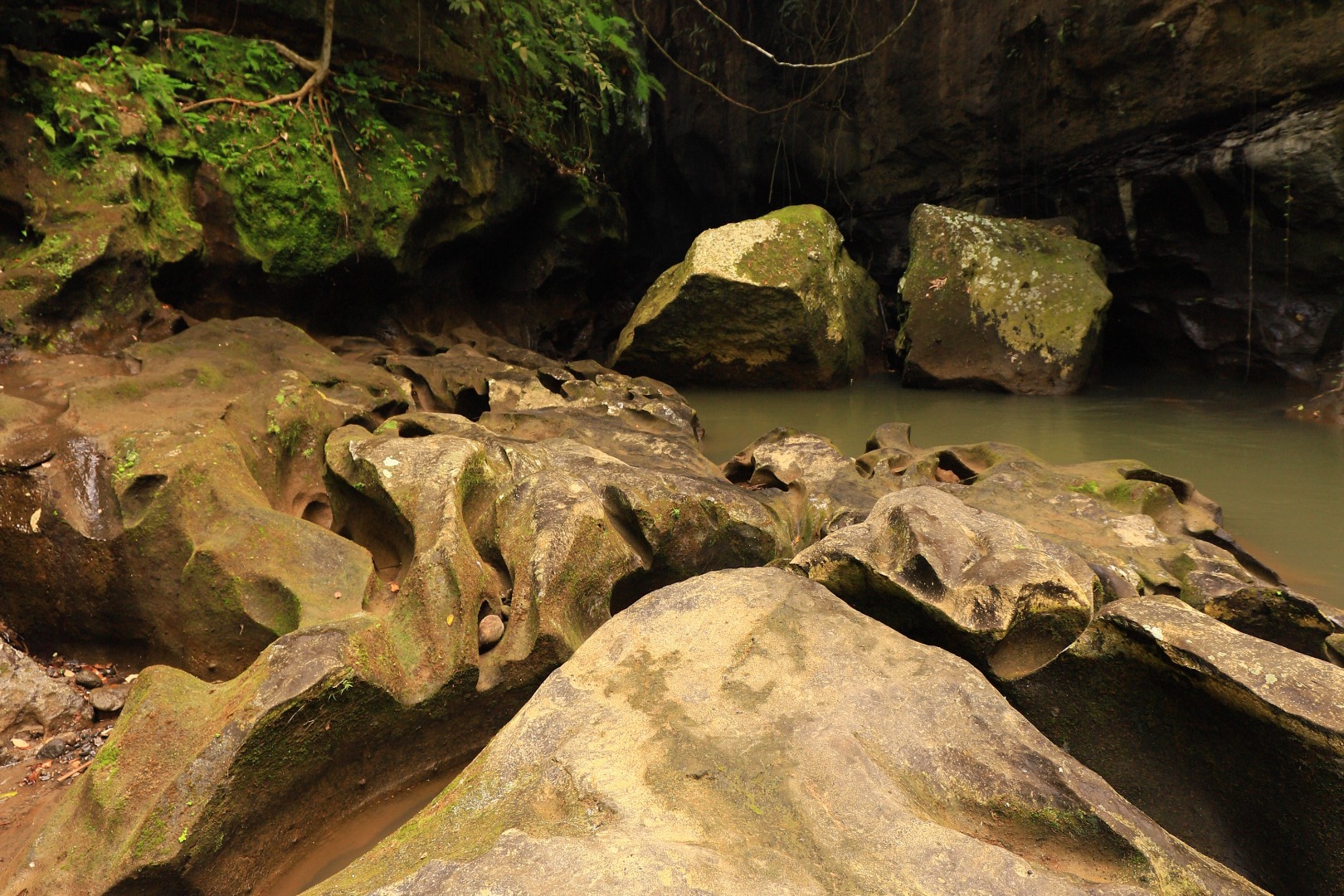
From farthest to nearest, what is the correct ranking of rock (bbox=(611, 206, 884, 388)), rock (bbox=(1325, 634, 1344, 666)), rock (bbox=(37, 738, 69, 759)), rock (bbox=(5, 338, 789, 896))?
rock (bbox=(611, 206, 884, 388)) → rock (bbox=(37, 738, 69, 759)) → rock (bbox=(1325, 634, 1344, 666)) → rock (bbox=(5, 338, 789, 896))

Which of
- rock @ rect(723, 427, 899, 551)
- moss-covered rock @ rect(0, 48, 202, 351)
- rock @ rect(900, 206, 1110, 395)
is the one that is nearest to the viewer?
rock @ rect(723, 427, 899, 551)

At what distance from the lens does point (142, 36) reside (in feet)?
21.0

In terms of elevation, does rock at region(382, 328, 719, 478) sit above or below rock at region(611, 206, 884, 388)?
below

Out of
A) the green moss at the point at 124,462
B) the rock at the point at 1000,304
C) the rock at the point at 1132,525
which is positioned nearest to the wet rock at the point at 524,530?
the green moss at the point at 124,462

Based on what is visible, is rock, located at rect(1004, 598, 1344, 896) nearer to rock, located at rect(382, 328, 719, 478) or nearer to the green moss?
rock, located at rect(382, 328, 719, 478)

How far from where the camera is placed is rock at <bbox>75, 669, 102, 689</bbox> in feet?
10.6

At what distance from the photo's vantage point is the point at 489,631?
3.04m

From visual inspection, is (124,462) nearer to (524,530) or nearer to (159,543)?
(159,543)

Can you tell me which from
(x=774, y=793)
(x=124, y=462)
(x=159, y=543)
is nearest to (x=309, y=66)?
(x=124, y=462)

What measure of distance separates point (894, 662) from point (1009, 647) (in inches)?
22.4

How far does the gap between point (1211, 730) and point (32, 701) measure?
153 inches

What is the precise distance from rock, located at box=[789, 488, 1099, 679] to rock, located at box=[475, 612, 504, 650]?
3.83 ft

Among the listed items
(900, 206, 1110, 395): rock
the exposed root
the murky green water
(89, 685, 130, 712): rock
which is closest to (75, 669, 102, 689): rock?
(89, 685, 130, 712): rock

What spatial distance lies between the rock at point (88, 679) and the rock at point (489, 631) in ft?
5.52
